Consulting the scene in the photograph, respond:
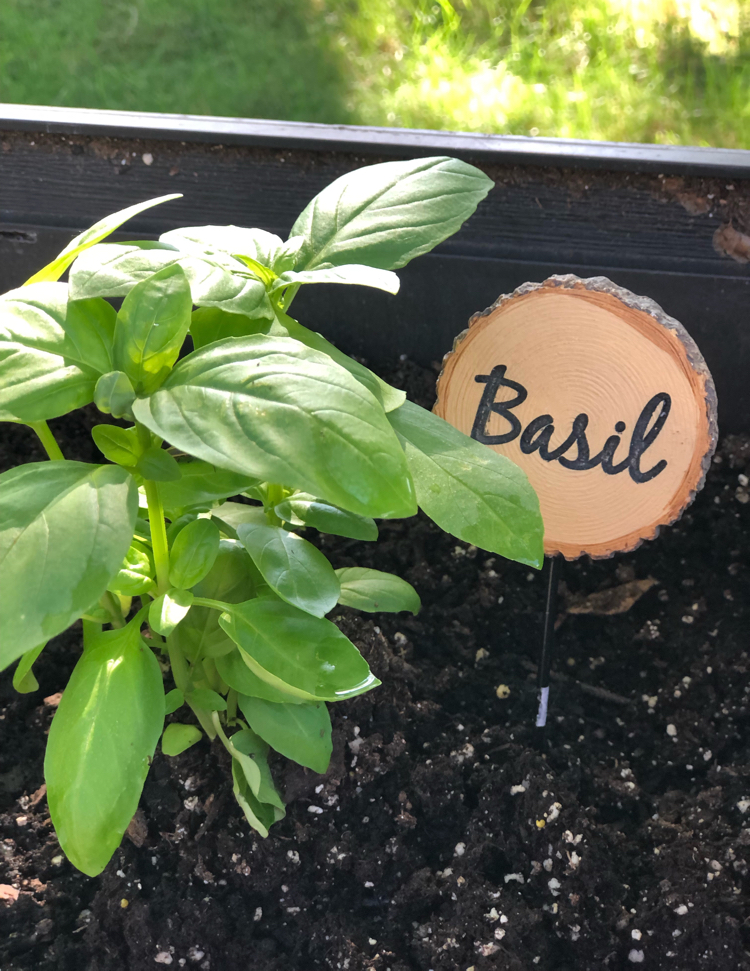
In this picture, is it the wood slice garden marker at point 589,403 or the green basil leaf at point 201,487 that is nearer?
the green basil leaf at point 201,487

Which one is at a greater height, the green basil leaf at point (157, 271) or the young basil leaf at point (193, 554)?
the green basil leaf at point (157, 271)

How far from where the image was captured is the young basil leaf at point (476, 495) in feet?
2.12

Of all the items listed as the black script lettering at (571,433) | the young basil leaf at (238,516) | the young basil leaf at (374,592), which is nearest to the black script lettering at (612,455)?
the black script lettering at (571,433)

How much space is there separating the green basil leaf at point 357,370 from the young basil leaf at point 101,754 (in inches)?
12.3

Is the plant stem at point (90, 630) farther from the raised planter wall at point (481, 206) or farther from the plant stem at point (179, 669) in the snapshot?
the raised planter wall at point (481, 206)

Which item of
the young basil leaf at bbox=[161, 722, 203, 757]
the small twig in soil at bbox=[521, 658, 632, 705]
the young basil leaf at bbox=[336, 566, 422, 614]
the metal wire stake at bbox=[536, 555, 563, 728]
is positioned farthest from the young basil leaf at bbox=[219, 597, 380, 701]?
the small twig in soil at bbox=[521, 658, 632, 705]

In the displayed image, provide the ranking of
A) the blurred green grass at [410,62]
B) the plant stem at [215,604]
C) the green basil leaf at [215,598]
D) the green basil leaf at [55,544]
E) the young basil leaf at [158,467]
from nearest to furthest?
the green basil leaf at [55,544] < the young basil leaf at [158,467] < the plant stem at [215,604] < the green basil leaf at [215,598] < the blurred green grass at [410,62]

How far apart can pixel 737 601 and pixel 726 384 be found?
34 centimetres

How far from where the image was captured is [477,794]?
95 cm

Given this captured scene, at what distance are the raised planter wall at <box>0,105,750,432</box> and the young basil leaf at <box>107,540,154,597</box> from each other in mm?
589

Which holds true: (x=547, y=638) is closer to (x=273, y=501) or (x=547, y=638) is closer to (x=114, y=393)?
(x=273, y=501)

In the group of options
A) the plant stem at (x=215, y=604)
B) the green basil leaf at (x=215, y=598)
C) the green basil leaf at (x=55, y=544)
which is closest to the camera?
the green basil leaf at (x=55, y=544)

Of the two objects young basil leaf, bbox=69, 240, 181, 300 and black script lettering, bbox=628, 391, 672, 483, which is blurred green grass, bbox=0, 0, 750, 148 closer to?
black script lettering, bbox=628, 391, 672, 483

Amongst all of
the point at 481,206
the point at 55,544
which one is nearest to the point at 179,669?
the point at 55,544
